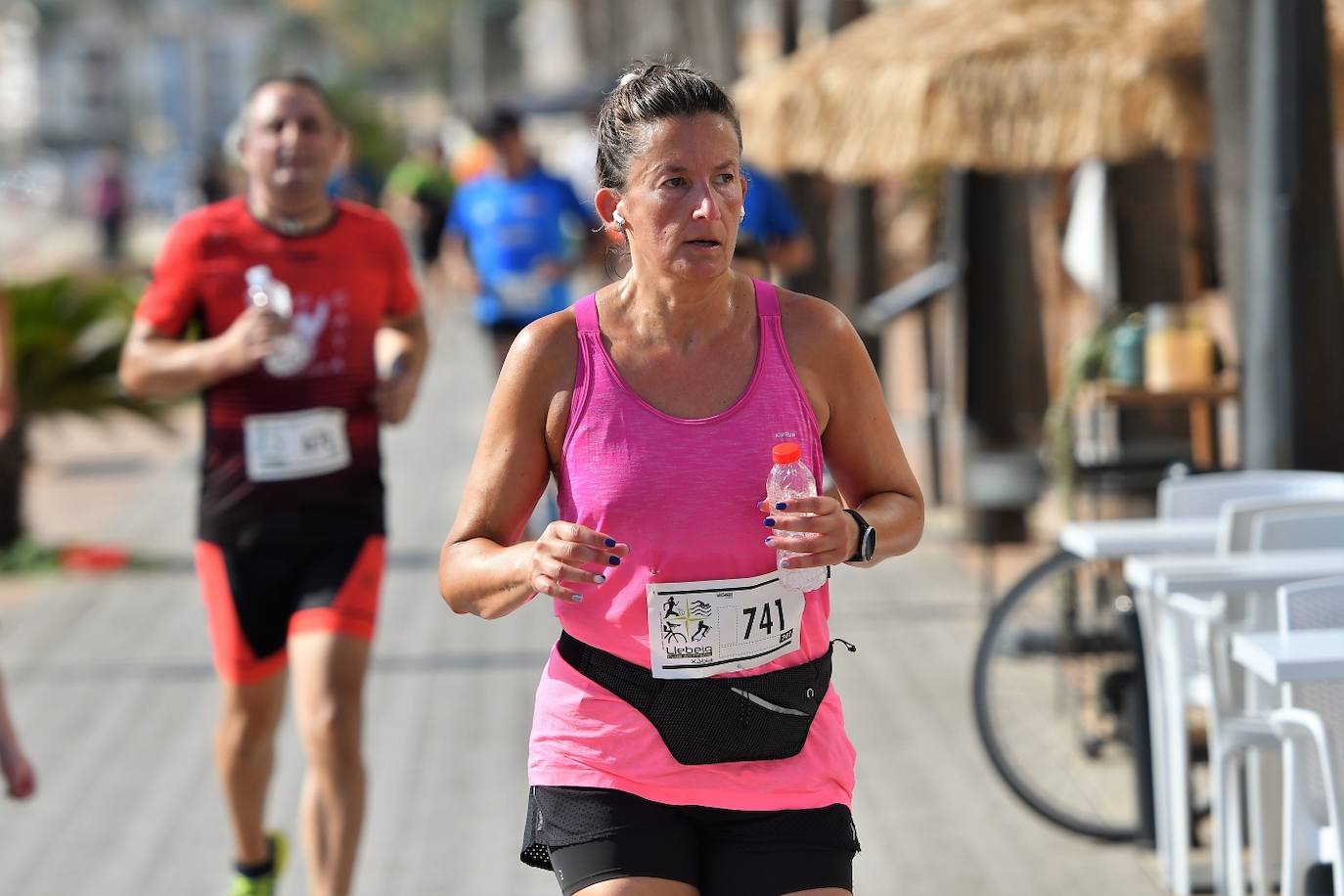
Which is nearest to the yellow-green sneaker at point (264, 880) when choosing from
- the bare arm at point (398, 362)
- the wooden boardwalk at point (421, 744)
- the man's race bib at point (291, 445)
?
the wooden boardwalk at point (421, 744)

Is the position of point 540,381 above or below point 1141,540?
above

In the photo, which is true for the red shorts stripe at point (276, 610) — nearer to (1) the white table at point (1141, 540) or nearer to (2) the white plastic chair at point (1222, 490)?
(1) the white table at point (1141, 540)

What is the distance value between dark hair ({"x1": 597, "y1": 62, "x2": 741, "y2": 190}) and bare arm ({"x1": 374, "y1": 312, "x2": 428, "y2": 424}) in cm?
204

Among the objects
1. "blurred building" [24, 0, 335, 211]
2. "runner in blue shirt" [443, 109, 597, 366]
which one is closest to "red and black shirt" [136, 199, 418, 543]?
"runner in blue shirt" [443, 109, 597, 366]

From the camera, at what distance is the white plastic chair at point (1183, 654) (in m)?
5.02

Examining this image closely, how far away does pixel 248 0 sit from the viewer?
15962 cm

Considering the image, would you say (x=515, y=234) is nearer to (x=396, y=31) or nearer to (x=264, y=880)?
(x=264, y=880)

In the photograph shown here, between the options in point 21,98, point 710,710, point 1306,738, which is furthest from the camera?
point 21,98

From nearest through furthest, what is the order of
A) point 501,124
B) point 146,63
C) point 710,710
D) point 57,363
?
point 710,710 → point 57,363 → point 501,124 → point 146,63

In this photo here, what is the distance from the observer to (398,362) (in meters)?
5.27

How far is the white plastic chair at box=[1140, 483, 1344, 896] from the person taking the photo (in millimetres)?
5020

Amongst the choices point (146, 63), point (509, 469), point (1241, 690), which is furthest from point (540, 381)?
point (146, 63)

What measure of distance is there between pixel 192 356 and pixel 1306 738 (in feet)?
8.69

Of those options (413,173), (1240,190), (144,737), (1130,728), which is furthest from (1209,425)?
(413,173)
